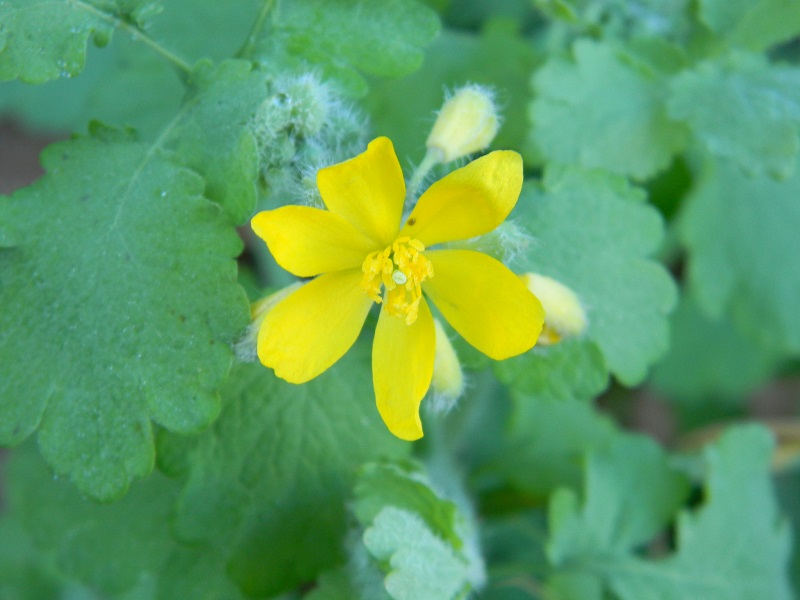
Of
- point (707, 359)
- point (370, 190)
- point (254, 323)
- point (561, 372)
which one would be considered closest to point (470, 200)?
point (370, 190)

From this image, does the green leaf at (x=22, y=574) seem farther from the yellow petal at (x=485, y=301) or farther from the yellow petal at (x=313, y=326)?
the yellow petal at (x=485, y=301)

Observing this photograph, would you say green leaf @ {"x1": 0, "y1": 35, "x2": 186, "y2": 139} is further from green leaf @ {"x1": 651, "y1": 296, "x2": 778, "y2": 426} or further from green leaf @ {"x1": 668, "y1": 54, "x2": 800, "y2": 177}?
green leaf @ {"x1": 651, "y1": 296, "x2": 778, "y2": 426}

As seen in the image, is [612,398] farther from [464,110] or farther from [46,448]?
[46,448]

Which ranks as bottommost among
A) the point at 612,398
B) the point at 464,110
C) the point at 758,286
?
the point at 612,398

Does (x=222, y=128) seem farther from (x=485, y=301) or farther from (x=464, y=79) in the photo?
(x=464, y=79)

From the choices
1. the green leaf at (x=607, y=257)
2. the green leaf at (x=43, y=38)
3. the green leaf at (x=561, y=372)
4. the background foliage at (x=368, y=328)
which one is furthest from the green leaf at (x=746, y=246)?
the green leaf at (x=43, y=38)

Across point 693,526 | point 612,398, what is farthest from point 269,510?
point 612,398

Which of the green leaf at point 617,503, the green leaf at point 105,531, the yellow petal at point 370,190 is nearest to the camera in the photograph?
the yellow petal at point 370,190
